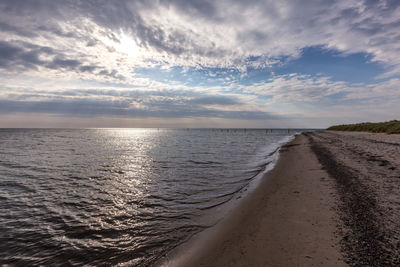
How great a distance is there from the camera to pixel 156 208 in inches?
332

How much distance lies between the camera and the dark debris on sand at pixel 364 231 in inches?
142

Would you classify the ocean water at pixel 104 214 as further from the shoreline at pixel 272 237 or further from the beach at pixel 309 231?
the beach at pixel 309 231

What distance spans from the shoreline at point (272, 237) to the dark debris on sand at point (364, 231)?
25 cm

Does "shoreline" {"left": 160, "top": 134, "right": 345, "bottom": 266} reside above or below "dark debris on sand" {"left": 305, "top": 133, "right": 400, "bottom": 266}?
below

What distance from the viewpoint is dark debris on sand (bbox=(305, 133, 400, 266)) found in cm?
362

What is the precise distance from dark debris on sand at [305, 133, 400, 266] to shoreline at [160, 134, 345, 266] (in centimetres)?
25

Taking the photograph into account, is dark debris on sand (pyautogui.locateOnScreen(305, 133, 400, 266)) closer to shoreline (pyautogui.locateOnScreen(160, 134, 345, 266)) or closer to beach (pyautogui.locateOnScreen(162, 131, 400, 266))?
beach (pyautogui.locateOnScreen(162, 131, 400, 266))

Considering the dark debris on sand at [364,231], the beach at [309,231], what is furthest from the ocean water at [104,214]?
the dark debris on sand at [364,231]

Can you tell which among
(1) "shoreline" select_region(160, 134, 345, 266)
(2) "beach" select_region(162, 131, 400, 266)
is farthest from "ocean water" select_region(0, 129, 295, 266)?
(2) "beach" select_region(162, 131, 400, 266)

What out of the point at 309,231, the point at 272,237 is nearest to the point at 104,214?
the point at 272,237

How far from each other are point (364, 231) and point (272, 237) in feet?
7.42

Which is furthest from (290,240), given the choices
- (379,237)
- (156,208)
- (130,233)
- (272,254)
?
(156,208)

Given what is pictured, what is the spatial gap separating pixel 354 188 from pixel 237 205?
526 cm

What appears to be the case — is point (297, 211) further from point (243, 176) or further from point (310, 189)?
point (243, 176)
